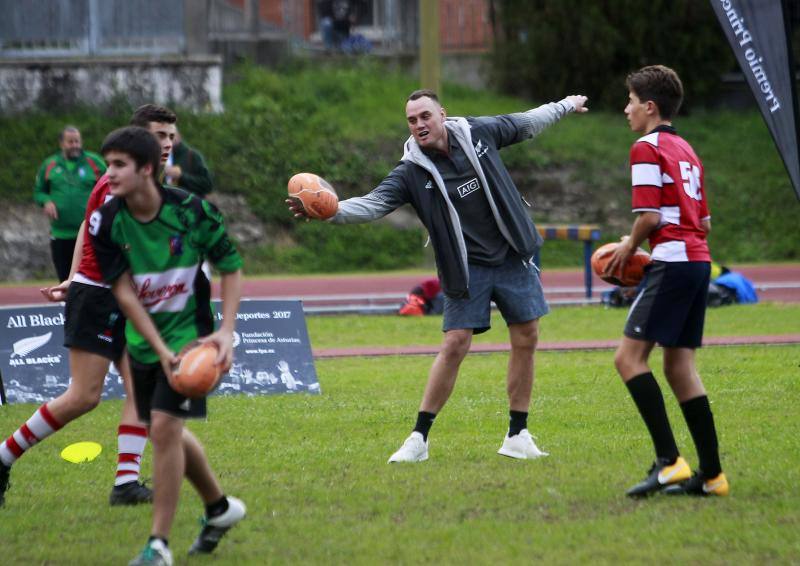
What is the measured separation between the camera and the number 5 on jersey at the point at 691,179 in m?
6.13

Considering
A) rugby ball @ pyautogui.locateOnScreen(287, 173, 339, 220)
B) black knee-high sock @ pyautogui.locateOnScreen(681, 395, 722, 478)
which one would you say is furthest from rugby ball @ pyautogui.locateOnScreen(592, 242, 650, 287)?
rugby ball @ pyautogui.locateOnScreen(287, 173, 339, 220)

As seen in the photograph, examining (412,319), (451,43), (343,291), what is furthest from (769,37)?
(451,43)

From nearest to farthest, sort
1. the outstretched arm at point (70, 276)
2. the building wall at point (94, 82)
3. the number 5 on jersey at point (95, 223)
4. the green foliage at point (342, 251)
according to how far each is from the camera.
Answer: the number 5 on jersey at point (95, 223) → the outstretched arm at point (70, 276) → the green foliage at point (342, 251) → the building wall at point (94, 82)

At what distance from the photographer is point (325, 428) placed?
8.53 m

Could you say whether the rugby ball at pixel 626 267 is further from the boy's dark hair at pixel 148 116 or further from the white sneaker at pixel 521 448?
the boy's dark hair at pixel 148 116

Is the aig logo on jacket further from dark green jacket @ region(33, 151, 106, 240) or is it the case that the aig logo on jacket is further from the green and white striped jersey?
dark green jacket @ region(33, 151, 106, 240)

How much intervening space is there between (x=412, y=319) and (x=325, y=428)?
733 centimetres

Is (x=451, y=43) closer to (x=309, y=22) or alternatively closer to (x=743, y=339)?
(x=309, y=22)

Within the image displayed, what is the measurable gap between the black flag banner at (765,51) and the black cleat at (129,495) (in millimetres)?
5228

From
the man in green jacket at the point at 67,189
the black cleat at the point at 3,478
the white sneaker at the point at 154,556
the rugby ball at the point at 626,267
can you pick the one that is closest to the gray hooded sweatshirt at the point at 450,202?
the rugby ball at the point at 626,267

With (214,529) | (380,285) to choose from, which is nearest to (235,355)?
(214,529)

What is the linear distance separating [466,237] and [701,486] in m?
2.02

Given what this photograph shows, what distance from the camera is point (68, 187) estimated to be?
1377 cm

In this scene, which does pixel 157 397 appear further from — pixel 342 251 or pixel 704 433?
pixel 342 251
